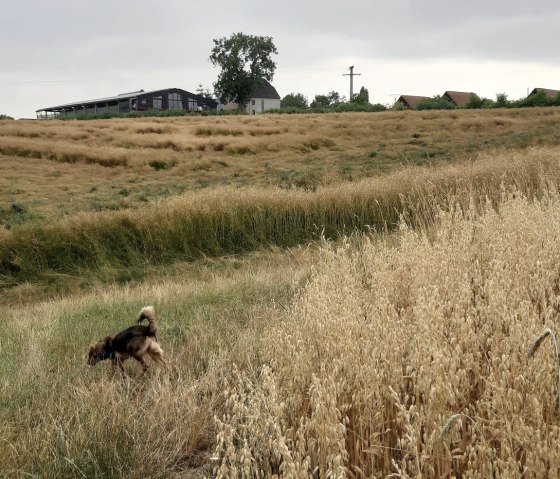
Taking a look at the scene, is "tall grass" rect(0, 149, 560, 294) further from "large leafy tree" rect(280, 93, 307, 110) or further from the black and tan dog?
"large leafy tree" rect(280, 93, 307, 110)

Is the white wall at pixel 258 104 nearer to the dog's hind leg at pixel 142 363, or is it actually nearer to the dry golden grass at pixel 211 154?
the dry golden grass at pixel 211 154

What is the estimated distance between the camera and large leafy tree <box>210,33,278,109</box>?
8619 cm

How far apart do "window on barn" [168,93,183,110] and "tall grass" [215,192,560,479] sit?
296ft

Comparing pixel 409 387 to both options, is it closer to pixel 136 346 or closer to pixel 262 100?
pixel 136 346

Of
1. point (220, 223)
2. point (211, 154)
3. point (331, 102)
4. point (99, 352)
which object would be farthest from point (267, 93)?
point (99, 352)

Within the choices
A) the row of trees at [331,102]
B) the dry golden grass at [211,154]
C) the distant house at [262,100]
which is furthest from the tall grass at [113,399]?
the distant house at [262,100]

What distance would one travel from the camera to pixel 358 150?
29703 millimetres

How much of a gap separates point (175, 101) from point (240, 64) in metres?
12.7

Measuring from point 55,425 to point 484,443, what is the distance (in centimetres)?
268

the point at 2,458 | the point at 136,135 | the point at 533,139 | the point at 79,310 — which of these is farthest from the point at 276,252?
the point at 136,135

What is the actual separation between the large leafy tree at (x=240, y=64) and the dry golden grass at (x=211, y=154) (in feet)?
161

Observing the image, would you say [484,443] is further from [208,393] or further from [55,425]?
[55,425]

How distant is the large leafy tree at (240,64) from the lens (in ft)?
283

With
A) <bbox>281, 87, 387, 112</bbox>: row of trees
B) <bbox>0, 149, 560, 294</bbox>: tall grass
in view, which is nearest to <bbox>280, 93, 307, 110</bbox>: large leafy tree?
<bbox>281, 87, 387, 112</bbox>: row of trees
